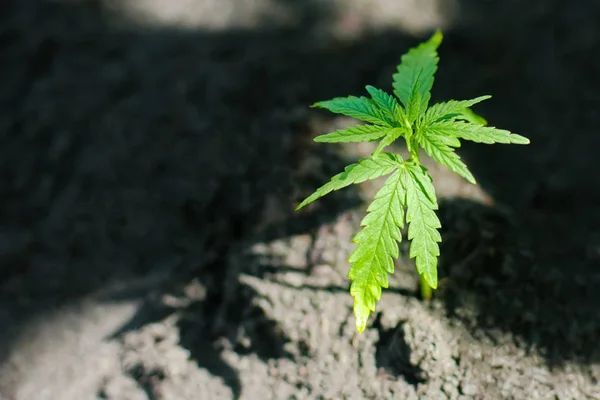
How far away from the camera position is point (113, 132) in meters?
3.35

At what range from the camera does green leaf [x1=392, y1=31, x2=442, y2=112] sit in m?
2.00

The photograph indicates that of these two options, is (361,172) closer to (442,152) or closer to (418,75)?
(442,152)

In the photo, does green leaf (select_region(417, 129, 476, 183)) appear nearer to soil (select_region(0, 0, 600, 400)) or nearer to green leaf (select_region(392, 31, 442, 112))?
green leaf (select_region(392, 31, 442, 112))

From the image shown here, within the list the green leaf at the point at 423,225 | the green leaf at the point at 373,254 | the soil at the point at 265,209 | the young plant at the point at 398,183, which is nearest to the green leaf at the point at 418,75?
the young plant at the point at 398,183

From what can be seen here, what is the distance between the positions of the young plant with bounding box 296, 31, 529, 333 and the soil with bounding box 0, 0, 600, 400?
0.57 m

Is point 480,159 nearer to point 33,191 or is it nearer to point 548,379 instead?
point 548,379

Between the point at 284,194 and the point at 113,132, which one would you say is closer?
the point at 284,194

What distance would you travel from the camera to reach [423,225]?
5.90 feet

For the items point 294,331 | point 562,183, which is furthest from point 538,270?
point 294,331

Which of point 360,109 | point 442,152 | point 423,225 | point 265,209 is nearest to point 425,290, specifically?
point 423,225

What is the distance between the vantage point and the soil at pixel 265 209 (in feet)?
7.59

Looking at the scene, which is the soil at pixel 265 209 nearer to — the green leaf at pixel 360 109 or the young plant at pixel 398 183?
the young plant at pixel 398 183

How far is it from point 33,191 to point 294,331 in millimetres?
1896

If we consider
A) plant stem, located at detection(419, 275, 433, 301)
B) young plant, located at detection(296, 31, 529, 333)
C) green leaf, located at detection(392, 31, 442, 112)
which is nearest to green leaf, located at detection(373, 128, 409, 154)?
young plant, located at detection(296, 31, 529, 333)
